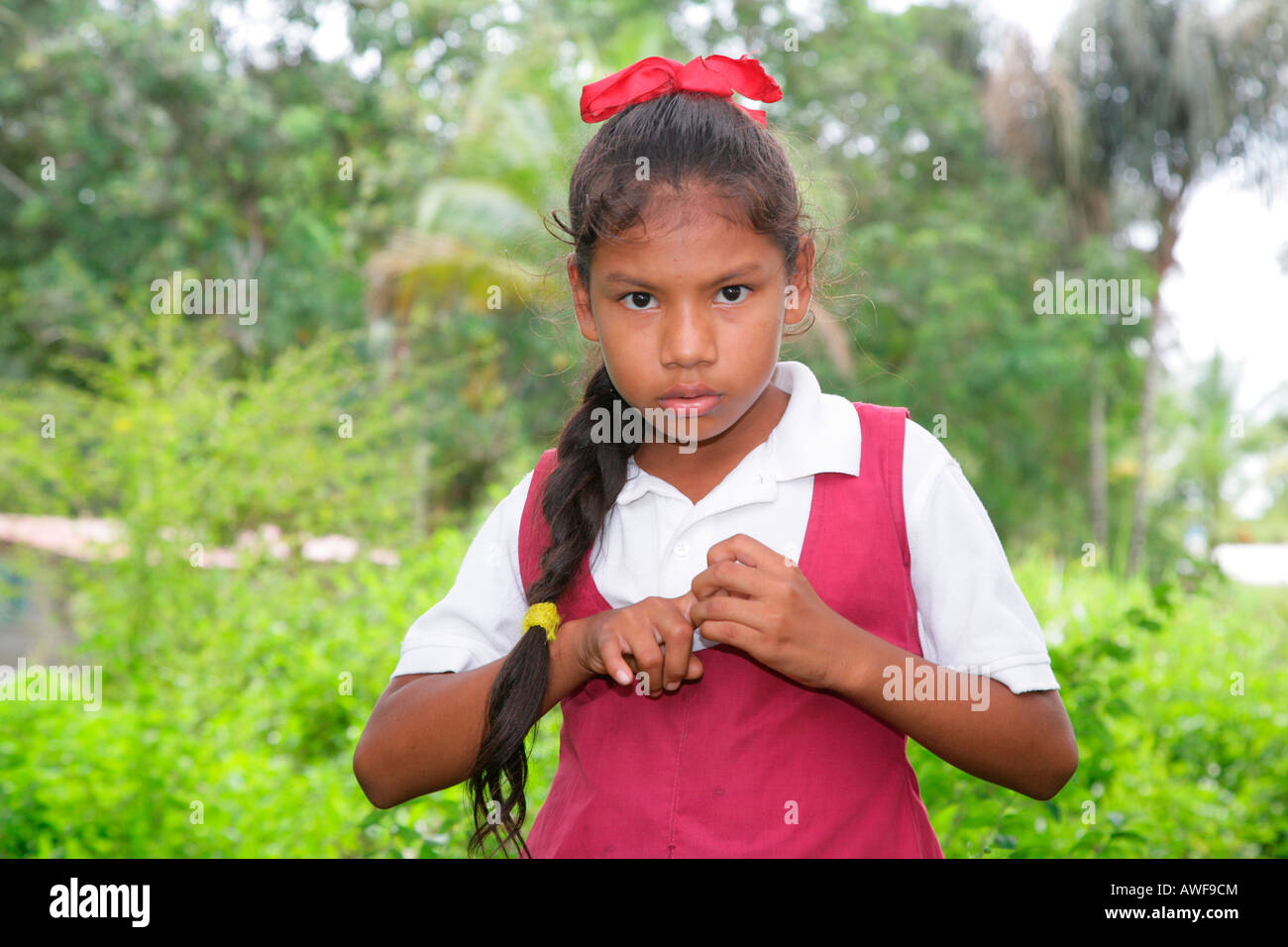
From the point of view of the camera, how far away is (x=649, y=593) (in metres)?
1.44

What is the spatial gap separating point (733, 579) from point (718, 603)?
3 centimetres

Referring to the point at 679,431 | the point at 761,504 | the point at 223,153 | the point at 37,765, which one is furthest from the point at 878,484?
the point at 223,153

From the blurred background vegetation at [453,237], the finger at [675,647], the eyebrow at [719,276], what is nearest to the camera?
the finger at [675,647]

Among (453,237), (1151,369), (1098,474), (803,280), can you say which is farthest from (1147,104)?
(803,280)

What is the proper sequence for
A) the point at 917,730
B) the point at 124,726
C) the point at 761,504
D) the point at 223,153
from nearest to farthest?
1. the point at 917,730
2. the point at 761,504
3. the point at 124,726
4. the point at 223,153

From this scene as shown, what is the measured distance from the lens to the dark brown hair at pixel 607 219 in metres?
1.36

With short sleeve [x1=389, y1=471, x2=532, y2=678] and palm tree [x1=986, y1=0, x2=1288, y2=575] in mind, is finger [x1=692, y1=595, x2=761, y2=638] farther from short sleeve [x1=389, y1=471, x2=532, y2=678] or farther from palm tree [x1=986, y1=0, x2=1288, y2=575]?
palm tree [x1=986, y1=0, x2=1288, y2=575]

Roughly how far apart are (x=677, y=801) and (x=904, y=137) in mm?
14092

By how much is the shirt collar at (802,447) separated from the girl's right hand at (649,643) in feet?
0.73

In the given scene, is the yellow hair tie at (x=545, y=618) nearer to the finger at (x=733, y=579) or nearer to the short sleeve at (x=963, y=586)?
the finger at (x=733, y=579)

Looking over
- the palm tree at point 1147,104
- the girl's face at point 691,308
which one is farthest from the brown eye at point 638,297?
the palm tree at point 1147,104

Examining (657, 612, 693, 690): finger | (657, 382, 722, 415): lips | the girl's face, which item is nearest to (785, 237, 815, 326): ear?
the girl's face

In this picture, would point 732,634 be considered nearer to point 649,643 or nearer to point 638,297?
point 649,643
